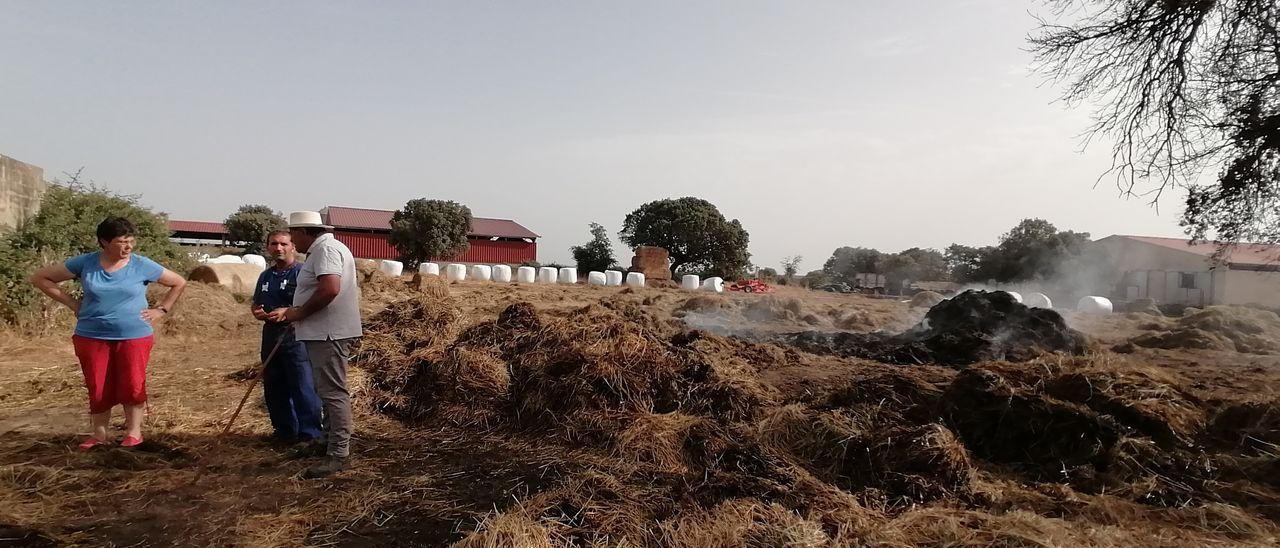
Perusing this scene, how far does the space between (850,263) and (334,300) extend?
51.2m

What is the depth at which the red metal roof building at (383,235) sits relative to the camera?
1553 inches

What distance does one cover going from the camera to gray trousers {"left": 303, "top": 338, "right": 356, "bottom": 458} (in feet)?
11.5

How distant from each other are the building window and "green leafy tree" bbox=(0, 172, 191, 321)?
3564 cm

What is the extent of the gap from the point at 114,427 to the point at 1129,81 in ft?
32.7

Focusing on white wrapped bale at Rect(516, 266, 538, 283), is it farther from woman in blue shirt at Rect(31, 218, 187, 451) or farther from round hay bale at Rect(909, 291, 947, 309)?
woman in blue shirt at Rect(31, 218, 187, 451)

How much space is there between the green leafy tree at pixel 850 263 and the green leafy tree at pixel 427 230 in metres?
27.0

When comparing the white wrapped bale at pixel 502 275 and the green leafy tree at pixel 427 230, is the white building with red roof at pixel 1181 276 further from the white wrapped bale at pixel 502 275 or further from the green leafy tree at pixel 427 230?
the green leafy tree at pixel 427 230

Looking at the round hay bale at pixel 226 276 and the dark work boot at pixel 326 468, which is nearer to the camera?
the dark work boot at pixel 326 468

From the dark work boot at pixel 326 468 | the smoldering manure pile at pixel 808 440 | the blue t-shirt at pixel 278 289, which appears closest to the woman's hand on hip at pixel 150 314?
the blue t-shirt at pixel 278 289

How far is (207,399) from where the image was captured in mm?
5285

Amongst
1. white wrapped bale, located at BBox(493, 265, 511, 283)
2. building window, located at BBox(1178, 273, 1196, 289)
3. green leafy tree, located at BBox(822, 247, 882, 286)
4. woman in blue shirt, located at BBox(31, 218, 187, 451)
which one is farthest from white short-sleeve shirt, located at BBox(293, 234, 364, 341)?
green leafy tree, located at BBox(822, 247, 882, 286)

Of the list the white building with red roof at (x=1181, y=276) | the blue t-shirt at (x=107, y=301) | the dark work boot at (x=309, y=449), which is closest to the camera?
the blue t-shirt at (x=107, y=301)

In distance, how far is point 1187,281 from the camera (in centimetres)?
2717

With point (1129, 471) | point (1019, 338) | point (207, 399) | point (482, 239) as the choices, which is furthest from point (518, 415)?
point (482, 239)
